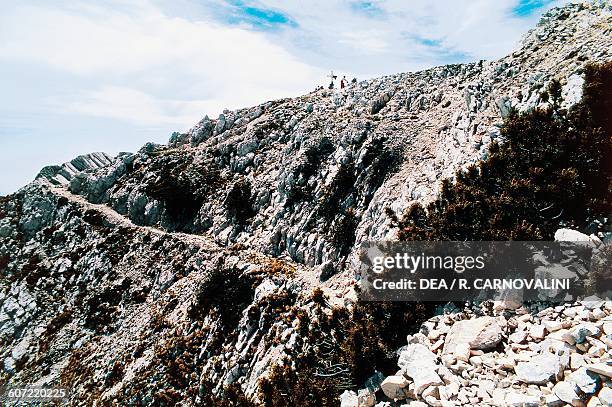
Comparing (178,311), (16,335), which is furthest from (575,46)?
(16,335)

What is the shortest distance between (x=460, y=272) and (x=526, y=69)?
25004 mm

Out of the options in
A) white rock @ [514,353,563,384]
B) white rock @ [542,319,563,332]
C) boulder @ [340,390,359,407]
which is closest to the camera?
white rock @ [514,353,563,384]

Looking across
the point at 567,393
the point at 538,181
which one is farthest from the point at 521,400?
the point at 538,181

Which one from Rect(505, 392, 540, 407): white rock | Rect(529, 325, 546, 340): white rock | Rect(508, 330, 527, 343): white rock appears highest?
Rect(529, 325, 546, 340): white rock

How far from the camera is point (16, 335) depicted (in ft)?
187

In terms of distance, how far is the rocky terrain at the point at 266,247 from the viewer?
14844 millimetres

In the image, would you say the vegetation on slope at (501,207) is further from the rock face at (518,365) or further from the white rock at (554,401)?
the white rock at (554,401)

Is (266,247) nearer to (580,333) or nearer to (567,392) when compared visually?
(580,333)

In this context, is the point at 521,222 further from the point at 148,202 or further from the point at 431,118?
the point at 148,202

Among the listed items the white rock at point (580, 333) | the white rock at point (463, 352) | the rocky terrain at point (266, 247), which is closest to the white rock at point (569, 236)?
the rocky terrain at point (266, 247)

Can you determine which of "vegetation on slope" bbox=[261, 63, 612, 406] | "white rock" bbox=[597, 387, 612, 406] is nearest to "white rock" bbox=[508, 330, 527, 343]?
"white rock" bbox=[597, 387, 612, 406]

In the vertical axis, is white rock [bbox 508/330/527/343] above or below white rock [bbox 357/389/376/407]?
above

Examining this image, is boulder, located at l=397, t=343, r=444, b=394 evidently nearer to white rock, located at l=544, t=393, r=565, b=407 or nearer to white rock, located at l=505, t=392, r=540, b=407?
white rock, located at l=505, t=392, r=540, b=407

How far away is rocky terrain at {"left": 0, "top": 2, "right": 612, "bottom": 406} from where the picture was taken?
48.7 feet
